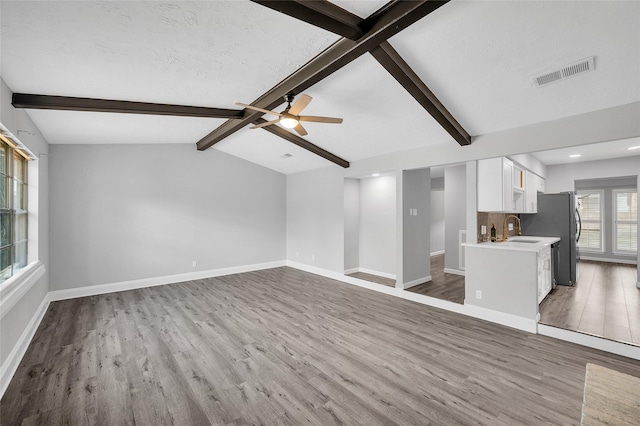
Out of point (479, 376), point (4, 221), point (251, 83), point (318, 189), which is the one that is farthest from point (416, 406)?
point (318, 189)

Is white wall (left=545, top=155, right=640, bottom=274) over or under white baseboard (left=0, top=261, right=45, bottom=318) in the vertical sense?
over

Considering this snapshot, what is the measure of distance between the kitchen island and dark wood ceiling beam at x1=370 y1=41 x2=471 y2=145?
1.58 metres

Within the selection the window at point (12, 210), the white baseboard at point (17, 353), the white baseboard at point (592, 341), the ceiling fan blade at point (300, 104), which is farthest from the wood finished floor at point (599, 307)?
the window at point (12, 210)

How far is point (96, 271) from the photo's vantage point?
5.23 metres

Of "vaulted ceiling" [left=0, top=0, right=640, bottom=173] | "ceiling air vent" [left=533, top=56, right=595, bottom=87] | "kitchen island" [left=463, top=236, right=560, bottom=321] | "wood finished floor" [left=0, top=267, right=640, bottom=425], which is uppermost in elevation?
"vaulted ceiling" [left=0, top=0, right=640, bottom=173]

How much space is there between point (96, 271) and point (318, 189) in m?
4.61

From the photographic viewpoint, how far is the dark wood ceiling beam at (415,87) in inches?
102

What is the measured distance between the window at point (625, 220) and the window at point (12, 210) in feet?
38.3

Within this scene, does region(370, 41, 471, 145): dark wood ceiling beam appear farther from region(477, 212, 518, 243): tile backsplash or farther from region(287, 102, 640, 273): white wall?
region(477, 212, 518, 243): tile backsplash

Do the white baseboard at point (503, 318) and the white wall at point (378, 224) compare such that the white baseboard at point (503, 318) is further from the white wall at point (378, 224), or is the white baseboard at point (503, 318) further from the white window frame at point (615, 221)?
the white window frame at point (615, 221)

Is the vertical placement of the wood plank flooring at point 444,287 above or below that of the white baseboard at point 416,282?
below

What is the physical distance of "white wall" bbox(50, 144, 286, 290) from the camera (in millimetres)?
5016

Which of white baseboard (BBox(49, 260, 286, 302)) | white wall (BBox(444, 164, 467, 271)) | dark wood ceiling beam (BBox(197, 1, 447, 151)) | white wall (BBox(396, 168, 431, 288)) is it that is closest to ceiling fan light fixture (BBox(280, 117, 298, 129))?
dark wood ceiling beam (BBox(197, 1, 447, 151))

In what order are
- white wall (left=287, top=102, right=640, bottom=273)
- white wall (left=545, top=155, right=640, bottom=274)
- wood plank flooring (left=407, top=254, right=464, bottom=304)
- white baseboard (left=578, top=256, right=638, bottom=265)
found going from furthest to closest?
white baseboard (left=578, top=256, right=638, bottom=265) < white wall (left=545, top=155, right=640, bottom=274) < wood plank flooring (left=407, top=254, right=464, bottom=304) < white wall (left=287, top=102, right=640, bottom=273)
